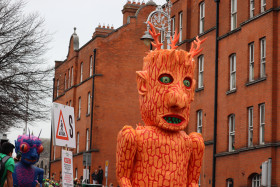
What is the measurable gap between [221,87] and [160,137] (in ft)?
91.4

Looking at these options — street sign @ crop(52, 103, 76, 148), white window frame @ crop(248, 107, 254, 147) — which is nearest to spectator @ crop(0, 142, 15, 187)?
street sign @ crop(52, 103, 76, 148)

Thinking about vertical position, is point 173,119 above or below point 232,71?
below

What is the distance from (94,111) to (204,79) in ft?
59.2

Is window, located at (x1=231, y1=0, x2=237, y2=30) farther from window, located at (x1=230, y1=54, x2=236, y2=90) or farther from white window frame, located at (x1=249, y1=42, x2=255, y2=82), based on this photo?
white window frame, located at (x1=249, y1=42, x2=255, y2=82)

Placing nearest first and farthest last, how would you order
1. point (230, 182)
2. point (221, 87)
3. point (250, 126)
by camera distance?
1. point (250, 126)
2. point (230, 182)
3. point (221, 87)

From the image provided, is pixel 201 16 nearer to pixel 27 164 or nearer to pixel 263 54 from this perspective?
pixel 263 54

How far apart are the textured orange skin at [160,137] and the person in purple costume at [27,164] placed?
16.8 ft

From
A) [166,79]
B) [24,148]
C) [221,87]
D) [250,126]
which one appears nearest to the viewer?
[166,79]

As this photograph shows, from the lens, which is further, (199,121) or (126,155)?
(199,121)

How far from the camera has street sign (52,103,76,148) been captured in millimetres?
14389

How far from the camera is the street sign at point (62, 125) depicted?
14389 millimetres

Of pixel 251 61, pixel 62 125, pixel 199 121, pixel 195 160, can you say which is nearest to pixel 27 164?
pixel 62 125

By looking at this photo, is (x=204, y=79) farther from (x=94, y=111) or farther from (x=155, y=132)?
(x=155, y=132)

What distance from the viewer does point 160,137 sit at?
39.9 feet
